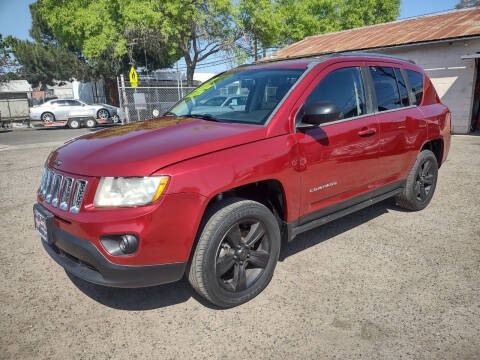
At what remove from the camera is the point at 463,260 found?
329 cm

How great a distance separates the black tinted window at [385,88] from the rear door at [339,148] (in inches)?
9.1

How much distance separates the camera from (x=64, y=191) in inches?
96.7

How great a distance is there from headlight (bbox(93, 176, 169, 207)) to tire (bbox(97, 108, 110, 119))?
2102 centimetres

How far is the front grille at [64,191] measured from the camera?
7.62ft

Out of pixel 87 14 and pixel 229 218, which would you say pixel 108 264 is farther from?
pixel 87 14

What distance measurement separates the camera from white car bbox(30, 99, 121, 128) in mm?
21031

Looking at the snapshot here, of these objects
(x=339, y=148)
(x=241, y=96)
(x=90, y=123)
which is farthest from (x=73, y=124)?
(x=339, y=148)

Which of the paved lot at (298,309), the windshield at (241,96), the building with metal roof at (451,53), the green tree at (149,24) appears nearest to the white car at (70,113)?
the green tree at (149,24)

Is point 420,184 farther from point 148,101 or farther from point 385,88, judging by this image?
point 148,101

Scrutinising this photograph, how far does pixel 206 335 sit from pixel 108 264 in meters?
0.80

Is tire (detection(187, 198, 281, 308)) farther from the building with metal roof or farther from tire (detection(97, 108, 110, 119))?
tire (detection(97, 108, 110, 119))

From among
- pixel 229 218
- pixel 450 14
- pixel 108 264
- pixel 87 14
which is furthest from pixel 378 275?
pixel 87 14

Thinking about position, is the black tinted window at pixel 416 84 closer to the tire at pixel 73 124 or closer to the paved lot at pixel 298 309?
the paved lot at pixel 298 309

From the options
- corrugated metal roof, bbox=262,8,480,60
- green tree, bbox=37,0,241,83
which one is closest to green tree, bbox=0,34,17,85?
green tree, bbox=37,0,241,83
